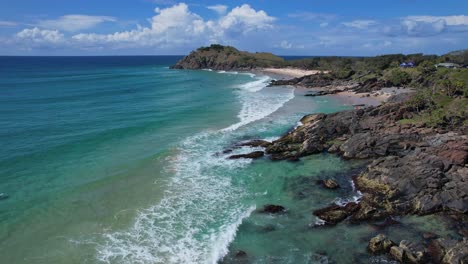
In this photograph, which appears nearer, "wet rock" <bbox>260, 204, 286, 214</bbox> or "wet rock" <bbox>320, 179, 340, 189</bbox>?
"wet rock" <bbox>260, 204, 286, 214</bbox>

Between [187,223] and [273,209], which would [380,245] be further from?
[187,223]

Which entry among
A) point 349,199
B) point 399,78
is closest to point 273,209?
point 349,199

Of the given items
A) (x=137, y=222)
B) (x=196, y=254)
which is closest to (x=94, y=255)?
(x=137, y=222)

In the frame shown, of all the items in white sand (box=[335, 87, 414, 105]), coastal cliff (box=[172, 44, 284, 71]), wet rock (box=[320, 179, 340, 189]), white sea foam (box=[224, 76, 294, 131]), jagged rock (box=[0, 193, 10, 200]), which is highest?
coastal cliff (box=[172, 44, 284, 71])

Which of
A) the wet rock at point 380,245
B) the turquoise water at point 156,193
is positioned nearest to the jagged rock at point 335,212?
the turquoise water at point 156,193

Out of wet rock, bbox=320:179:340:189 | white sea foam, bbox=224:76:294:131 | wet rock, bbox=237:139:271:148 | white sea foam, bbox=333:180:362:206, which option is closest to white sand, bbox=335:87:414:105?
white sea foam, bbox=224:76:294:131

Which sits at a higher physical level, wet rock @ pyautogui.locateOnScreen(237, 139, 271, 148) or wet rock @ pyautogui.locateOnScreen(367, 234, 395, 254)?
wet rock @ pyautogui.locateOnScreen(237, 139, 271, 148)

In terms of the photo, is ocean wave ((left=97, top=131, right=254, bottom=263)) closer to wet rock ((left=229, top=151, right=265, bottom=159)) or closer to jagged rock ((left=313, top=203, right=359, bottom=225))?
wet rock ((left=229, top=151, right=265, bottom=159))
